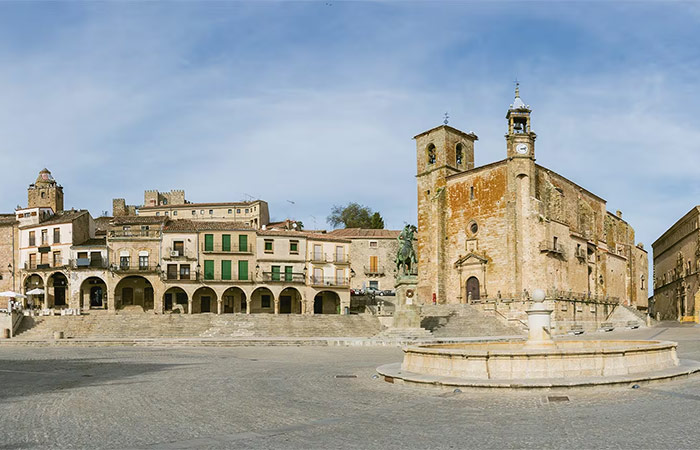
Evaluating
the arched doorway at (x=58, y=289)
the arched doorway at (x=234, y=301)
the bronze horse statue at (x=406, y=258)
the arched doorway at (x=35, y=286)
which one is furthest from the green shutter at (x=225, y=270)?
the bronze horse statue at (x=406, y=258)

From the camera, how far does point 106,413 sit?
9.48 m

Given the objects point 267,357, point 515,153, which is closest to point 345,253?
point 515,153

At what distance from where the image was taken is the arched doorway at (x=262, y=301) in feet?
169

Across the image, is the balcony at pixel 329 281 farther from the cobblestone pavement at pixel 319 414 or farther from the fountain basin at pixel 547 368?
the fountain basin at pixel 547 368

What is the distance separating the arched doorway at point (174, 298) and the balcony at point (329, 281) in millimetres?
9651

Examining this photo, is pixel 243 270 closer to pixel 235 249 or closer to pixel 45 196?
pixel 235 249

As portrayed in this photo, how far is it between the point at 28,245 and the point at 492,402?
162 feet

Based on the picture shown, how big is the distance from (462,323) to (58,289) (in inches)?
1207

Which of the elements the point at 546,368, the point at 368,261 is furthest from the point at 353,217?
the point at 546,368

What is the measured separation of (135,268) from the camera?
48.1m

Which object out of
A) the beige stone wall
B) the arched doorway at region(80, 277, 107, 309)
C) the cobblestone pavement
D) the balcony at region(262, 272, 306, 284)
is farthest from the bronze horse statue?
the beige stone wall

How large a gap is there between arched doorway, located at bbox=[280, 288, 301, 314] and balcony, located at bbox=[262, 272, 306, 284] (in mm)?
1741

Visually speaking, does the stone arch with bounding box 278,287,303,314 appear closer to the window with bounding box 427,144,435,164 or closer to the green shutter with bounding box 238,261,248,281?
the green shutter with bounding box 238,261,248,281

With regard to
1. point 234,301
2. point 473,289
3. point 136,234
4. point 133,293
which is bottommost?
point 234,301
